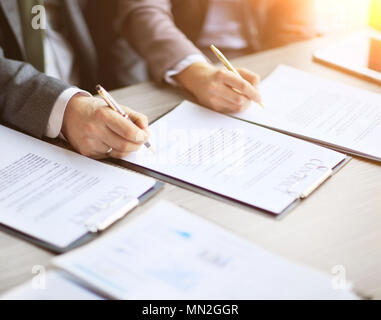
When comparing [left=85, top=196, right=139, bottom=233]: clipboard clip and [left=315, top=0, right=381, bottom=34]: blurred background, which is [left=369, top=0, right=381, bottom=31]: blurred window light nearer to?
[left=315, top=0, right=381, bottom=34]: blurred background

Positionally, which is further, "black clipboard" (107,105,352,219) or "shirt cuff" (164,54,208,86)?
"shirt cuff" (164,54,208,86)

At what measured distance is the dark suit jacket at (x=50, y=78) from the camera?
97cm

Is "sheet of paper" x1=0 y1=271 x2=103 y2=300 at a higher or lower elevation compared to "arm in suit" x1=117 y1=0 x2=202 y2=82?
lower

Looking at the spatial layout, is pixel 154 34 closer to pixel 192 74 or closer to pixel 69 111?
pixel 192 74

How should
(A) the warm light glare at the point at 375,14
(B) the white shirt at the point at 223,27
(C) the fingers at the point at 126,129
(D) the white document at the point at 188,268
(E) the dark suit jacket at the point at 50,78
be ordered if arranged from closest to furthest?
(D) the white document at the point at 188,268, (C) the fingers at the point at 126,129, (E) the dark suit jacket at the point at 50,78, (A) the warm light glare at the point at 375,14, (B) the white shirt at the point at 223,27

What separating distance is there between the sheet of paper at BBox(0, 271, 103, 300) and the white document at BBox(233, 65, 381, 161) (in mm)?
501

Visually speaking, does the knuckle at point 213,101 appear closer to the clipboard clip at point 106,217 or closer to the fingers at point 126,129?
the fingers at point 126,129

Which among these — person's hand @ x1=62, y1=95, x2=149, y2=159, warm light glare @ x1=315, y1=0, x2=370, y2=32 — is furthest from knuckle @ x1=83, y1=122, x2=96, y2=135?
warm light glare @ x1=315, y1=0, x2=370, y2=32

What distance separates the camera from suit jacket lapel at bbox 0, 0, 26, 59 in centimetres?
125

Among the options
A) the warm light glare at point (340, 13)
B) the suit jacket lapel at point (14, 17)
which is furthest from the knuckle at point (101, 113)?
the warm light glare at point (340, 13)

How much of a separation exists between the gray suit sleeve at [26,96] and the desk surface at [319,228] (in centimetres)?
28

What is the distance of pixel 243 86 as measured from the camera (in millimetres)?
1040

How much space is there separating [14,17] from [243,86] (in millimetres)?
606

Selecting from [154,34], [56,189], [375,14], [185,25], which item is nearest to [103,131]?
[56,189]
